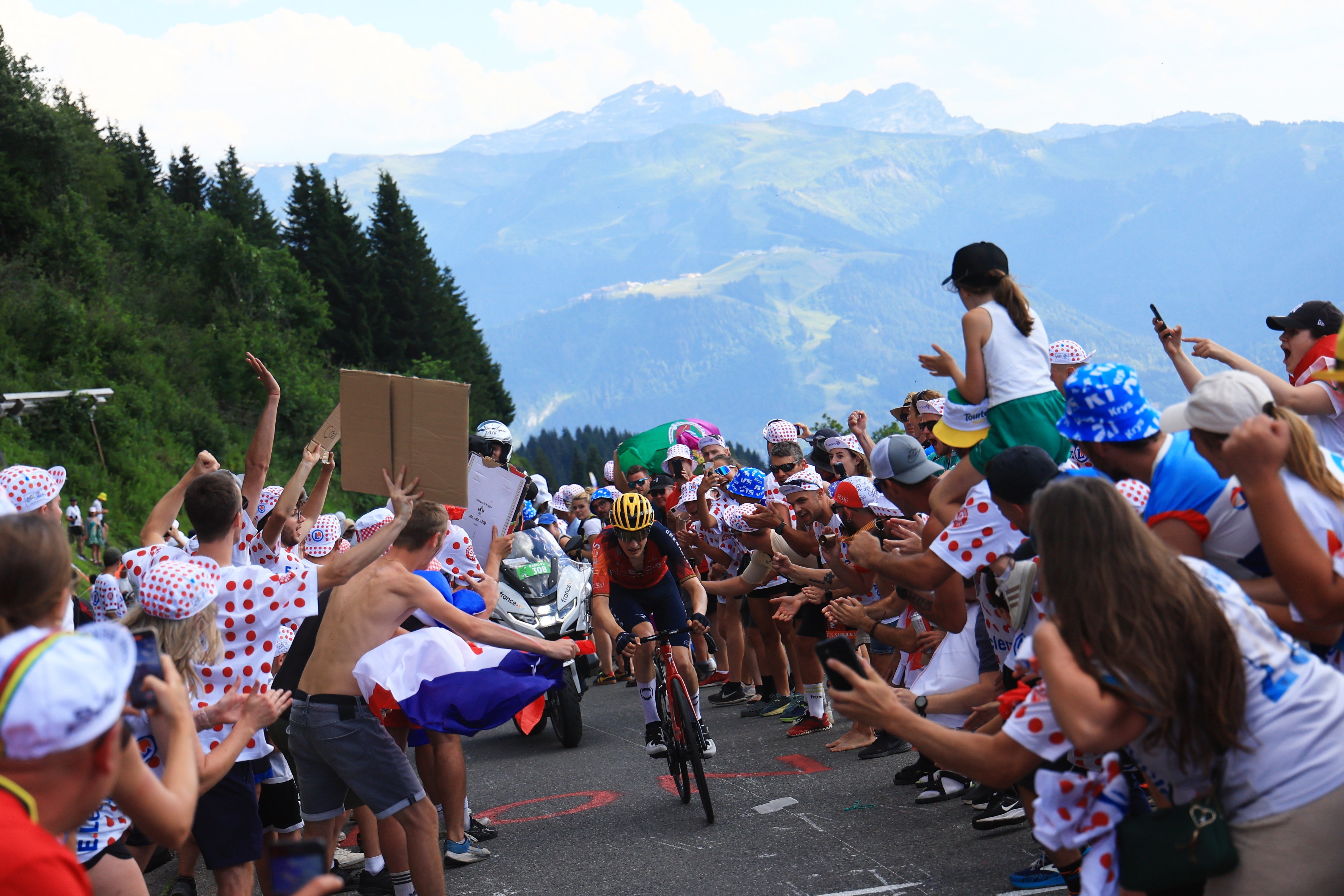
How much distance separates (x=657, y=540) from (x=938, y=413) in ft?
8.37

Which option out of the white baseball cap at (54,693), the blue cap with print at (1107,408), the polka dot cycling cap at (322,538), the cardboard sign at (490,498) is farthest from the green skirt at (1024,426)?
the polka dot cycling cap at (322,538)

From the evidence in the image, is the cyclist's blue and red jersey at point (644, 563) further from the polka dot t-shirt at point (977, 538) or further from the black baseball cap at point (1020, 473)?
the black baseball cap at point (1020, 473)

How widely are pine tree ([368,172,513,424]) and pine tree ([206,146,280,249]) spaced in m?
6.07

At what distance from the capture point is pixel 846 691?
10.5ft

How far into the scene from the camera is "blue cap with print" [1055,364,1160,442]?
3.75 meters

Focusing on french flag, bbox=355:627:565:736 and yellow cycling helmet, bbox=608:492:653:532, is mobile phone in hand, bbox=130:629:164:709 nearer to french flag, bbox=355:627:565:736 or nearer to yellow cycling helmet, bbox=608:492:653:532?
french flag, bbox=355:627:565:736

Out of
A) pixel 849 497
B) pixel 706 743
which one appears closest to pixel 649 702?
pixel 706 743

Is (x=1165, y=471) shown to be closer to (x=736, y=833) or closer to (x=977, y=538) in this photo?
(x=977, y=538)

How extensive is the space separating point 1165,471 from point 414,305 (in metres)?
68.7

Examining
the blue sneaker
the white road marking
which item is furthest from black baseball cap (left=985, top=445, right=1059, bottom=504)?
the white road marking

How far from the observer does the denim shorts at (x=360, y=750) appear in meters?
5.33

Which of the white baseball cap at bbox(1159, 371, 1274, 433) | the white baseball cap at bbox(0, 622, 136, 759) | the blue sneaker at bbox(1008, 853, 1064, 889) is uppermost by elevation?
the white baseball cap at bbox(1159, 371, 1274, 433)

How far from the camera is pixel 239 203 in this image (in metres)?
68.9

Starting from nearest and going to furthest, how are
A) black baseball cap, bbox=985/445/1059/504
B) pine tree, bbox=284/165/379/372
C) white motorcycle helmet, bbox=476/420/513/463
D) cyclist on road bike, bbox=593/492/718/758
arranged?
black baseball cap, bbox=985/445/1059/504
cyclist on road bike, bbox=593/492/718/758
white motorcycle helmet, bbox=476/420/513/463
pine tree, bbox=284/165/379/372
